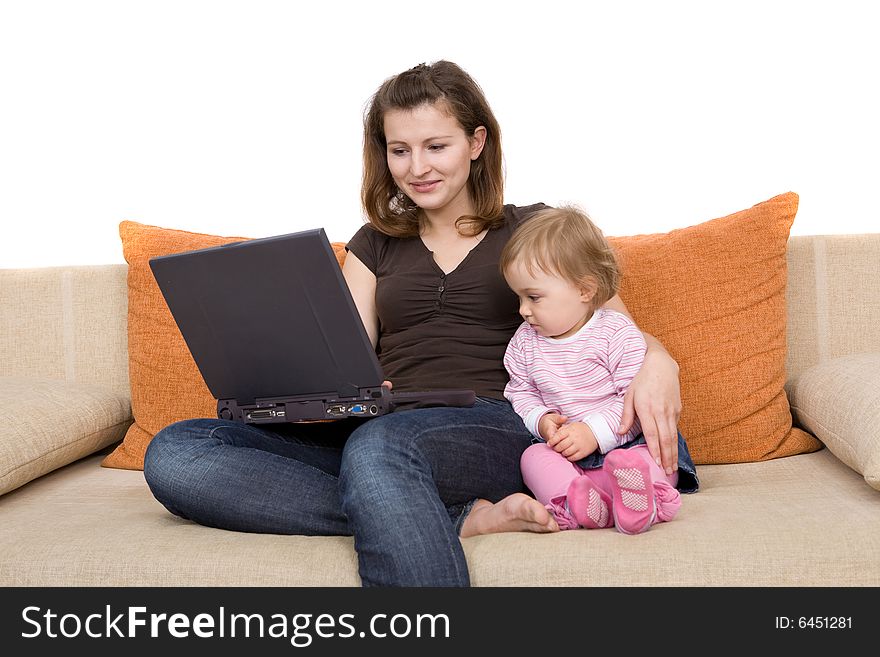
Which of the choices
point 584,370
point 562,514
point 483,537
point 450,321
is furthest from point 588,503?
point 450,321

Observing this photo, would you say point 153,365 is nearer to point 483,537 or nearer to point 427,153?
point 427,153

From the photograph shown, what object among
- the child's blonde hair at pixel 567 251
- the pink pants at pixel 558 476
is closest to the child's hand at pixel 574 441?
the pink pants at pixel 558 476

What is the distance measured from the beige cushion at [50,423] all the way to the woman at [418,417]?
367 mm

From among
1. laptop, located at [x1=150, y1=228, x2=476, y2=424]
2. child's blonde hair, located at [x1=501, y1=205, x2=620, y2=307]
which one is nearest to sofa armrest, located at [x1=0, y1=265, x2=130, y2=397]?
laptop, located at [x1=150, y1=228, x2=476, y2=424]

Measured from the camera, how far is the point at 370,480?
138 cm

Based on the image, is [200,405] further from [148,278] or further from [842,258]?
[842,258]

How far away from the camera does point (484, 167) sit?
1973 mm

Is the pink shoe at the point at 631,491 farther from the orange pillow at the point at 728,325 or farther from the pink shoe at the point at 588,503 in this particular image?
the orange pillow at the point at 728,325

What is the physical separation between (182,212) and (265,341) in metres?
1.25

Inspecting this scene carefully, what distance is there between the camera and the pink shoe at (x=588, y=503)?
1.44 meters

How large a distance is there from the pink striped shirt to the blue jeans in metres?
0.07
